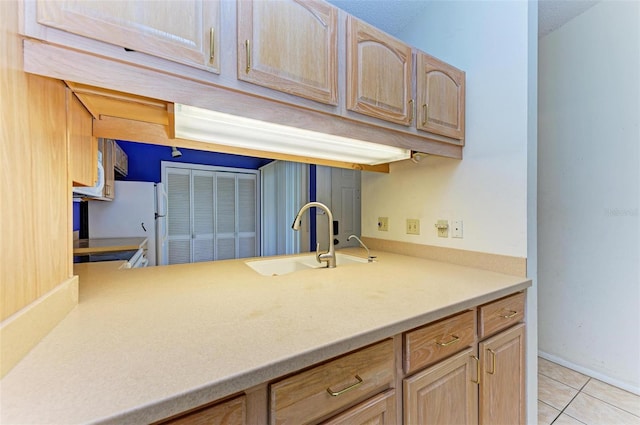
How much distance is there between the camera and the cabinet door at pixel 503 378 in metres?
1.08

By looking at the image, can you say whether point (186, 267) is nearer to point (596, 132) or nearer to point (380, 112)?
point (380, 112)

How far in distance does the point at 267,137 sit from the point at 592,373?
2.69 m

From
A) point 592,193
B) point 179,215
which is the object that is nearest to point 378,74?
point 592,193

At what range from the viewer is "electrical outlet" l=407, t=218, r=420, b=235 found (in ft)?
5.70

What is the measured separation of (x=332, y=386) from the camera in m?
0.68

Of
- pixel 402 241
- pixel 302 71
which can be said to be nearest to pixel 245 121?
pixel 302 71

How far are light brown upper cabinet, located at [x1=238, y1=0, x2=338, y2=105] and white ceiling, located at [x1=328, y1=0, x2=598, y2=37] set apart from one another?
110 cm

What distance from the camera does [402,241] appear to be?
1.83 meters

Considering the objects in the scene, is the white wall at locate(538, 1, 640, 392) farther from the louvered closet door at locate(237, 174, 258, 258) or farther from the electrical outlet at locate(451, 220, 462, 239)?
the louvered closet door at locate(237, 174, 258, 258)

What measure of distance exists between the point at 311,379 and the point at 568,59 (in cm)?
280

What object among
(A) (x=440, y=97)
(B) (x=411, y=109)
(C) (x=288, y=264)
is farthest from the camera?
(C) (x=288, y=264)

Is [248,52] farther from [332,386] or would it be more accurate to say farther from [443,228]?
[443,228]

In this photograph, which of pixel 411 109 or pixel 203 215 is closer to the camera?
pixel 411 109

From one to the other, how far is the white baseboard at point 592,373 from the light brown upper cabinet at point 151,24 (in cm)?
292
